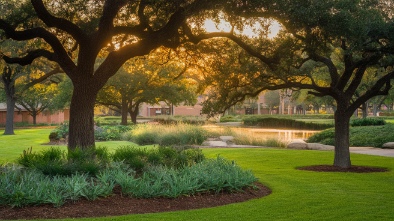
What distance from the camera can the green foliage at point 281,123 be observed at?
152ft

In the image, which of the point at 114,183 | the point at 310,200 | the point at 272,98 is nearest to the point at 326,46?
the point at 310,200

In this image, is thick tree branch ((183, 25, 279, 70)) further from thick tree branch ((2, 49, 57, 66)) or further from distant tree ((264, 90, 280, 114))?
distant tree ((264, 90, 280, 114))

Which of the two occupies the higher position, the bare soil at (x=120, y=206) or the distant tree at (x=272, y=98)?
the distant tree at (x=272, y=98)

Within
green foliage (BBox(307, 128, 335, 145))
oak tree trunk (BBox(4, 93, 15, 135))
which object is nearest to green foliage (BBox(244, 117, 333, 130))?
green foliage (BBox(307, 128, 335, 145))

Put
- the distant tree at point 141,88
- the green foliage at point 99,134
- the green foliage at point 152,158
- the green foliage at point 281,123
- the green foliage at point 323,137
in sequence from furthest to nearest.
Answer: the green foliage at point 281,123, the distant tree at point 141,88, the green foliage at point 99,134, the green foliage at point 323,137, the green foliage at point 152,158

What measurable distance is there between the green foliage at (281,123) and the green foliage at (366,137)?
13.0 m

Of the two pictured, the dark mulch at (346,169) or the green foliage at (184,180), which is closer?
the green foliage at (184,180)

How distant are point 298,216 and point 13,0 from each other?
42.2 feet

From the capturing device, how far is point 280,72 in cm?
1555

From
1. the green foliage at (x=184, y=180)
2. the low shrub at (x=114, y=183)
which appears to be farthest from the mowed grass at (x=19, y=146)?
the green foliage at (x=184, y=180)

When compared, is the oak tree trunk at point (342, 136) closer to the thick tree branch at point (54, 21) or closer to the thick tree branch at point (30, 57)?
the thick tree branch at point (54, 21)

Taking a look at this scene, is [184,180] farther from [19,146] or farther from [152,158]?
[19,146]

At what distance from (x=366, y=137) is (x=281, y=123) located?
2325cm

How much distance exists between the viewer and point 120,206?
30.5ft
